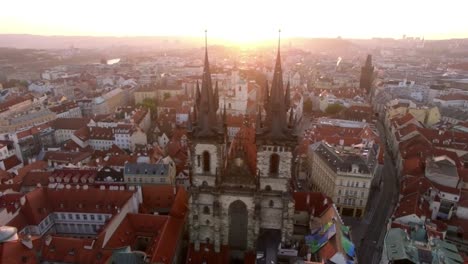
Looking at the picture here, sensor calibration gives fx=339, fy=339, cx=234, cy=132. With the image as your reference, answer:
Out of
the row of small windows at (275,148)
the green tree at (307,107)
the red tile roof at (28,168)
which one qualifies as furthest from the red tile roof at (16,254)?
the green tree at (307,107)

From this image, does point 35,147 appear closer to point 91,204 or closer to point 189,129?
point 91,204

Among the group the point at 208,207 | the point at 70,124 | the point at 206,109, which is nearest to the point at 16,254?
the point at 208,207

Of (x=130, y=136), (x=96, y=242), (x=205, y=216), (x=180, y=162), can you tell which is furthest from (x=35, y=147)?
(x=205, y=216)

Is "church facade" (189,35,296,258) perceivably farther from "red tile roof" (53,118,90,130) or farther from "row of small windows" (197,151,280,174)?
"red tile roof" (53,118,90,130)

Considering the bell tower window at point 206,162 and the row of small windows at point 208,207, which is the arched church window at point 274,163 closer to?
the row of small windows at point 208,207

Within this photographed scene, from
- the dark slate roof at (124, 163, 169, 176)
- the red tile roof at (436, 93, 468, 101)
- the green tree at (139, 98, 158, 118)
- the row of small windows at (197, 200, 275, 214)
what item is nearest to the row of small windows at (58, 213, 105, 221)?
the dark slate roof at (124, 163, 169, 176)

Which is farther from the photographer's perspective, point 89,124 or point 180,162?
point 89,124

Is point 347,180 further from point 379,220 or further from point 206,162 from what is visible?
point 206,162
